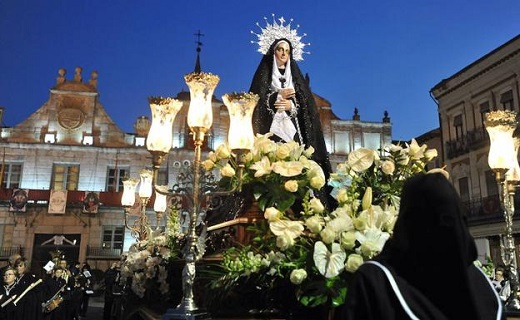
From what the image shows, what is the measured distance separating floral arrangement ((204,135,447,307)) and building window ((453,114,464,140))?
25372 mm

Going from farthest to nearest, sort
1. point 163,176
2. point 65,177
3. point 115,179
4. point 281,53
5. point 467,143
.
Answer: point 163,176 < point 115,179 < point 65,177 < point 467,143 < point 281,53

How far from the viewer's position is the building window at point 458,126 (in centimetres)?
2747

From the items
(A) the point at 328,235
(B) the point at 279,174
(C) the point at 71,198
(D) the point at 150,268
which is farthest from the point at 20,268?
(C) the point at 71,198

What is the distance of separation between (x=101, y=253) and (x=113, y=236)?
125 cm

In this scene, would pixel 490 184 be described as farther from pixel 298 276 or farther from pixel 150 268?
pixel 298 276

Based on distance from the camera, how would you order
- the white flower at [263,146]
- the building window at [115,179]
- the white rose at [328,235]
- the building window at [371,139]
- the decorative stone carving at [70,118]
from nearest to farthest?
1. the white rose at [328,235]
2. the white flower at [263,146]
3. the building window at [115,179]
4. the decorative stone carving at [70,118]
5. the building window at [371,139]

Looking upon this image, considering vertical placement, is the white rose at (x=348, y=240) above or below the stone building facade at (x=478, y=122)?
below

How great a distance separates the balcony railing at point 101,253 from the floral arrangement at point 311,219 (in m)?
25.6

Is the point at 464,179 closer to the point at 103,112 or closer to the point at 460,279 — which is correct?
the point at 103,112

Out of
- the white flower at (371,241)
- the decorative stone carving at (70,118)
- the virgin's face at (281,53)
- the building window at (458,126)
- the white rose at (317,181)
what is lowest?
the white flower at (371,241)

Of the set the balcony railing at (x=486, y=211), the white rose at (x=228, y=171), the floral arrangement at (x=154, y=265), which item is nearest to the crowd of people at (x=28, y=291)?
the floral arrangement at (x=154, y=265)

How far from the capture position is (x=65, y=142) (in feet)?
96.2

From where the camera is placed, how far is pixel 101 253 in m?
28.2

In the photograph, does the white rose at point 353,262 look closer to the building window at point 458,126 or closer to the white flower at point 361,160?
the white flower at point 361,160
